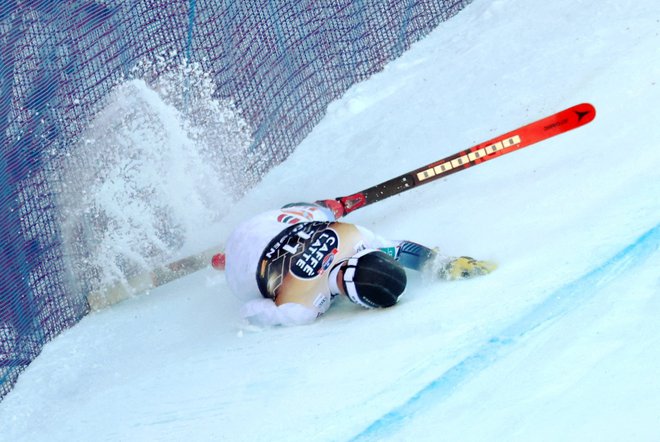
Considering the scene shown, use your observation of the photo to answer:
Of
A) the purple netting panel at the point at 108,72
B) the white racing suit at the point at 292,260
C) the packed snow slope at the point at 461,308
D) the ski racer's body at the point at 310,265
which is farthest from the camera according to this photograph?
the purple netting panel at the point at 108,72

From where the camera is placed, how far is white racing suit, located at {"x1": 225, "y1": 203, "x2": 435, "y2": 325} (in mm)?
2957

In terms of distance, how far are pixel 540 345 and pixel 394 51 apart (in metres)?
3.17

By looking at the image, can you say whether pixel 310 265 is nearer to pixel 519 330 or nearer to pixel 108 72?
pixel 519 330

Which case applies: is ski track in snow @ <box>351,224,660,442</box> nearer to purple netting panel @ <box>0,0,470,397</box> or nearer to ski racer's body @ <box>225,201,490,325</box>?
ski racer's body @ <box>225,201,490,325</box>

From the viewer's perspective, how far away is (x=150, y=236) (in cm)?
417

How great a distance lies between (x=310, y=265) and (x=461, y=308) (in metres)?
0.61

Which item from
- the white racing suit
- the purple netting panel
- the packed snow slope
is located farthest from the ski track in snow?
the purple netting panel

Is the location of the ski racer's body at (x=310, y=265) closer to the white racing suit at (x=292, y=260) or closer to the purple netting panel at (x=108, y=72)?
the white racing suit at (x=292, y=260)

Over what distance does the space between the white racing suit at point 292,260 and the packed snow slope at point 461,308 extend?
2.9 inches

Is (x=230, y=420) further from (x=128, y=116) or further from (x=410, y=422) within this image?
(x=128, y=116)

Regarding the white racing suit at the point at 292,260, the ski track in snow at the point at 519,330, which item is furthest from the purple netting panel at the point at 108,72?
the ski track in snow at the point at 519,330

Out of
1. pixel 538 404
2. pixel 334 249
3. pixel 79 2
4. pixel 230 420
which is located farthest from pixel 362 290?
pixel 79 2

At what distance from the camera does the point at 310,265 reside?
2971 millimetres

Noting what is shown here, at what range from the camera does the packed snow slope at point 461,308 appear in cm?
213
